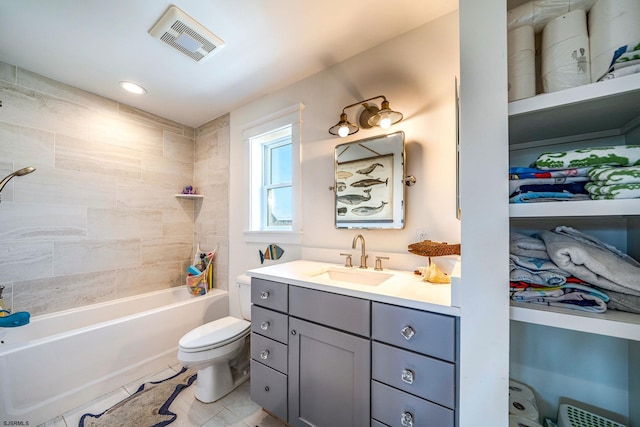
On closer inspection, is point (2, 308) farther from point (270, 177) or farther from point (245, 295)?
point (270, 177)

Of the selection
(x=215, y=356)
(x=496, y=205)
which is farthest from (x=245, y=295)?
(x=496, y=205)

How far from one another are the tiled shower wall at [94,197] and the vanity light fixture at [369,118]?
1.54 m

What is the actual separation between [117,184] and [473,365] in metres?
2.98

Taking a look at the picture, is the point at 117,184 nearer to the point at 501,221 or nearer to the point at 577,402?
the point at 501,221

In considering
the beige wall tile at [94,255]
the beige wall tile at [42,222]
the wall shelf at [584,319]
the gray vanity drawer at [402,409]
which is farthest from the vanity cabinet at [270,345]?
the beige wall tile at [42,222]

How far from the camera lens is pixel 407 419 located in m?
0.90

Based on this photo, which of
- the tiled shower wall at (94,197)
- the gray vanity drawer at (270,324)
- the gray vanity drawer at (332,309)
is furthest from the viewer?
the tiled shower wall at (94,197)

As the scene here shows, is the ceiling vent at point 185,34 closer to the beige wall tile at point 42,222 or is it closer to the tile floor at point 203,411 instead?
the beige wall tile at point 42,222

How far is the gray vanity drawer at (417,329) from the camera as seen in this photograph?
2.69 ft

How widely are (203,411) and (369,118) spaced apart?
2.22m

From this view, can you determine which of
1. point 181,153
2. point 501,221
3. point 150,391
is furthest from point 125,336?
point 501,221

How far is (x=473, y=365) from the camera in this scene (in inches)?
29.0

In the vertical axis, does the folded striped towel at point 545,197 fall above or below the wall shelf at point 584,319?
above

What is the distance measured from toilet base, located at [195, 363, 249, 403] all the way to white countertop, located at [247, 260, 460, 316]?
Answer: 0.82 meters
